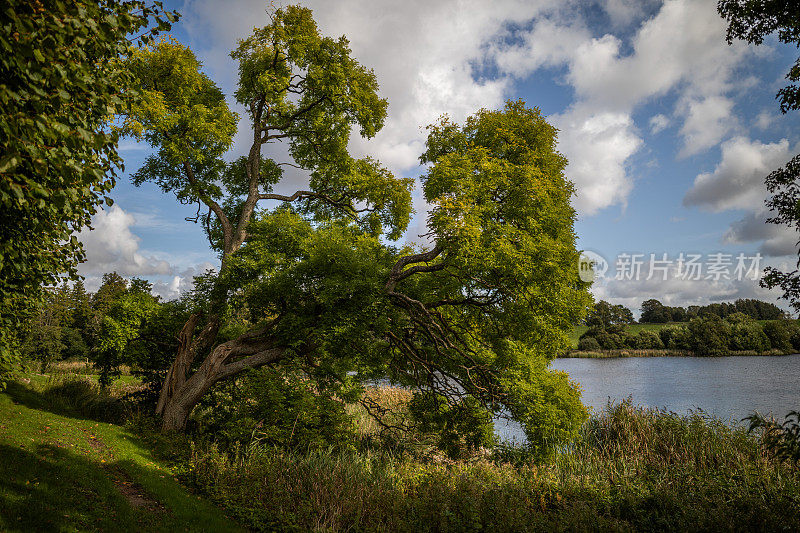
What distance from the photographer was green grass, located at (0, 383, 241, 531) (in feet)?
21.8

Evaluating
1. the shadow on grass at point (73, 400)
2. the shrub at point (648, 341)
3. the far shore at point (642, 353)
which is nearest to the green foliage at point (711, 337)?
the far shore at point (642, 353)

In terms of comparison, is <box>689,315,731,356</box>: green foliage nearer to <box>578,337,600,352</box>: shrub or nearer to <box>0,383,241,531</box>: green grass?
<box>578,337,600,352</box>: shrub

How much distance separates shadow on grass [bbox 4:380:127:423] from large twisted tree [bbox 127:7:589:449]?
152 inches

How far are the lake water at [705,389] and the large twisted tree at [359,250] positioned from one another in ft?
17.4

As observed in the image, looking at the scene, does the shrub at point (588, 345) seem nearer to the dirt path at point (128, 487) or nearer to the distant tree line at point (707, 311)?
the distant tree line at point (707, 311)

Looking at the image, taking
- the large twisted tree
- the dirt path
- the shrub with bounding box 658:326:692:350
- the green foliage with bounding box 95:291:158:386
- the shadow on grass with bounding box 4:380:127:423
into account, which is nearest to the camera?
the dirt path

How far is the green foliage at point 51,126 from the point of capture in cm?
343

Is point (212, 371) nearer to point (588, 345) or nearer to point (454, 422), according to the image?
point (454, 422)

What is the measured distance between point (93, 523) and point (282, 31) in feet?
54.0

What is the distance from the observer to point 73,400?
59.0 ft

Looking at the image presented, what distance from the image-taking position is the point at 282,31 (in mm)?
15945

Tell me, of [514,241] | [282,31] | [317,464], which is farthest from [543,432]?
[282,31]

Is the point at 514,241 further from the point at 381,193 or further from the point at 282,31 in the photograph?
the point at 282,31

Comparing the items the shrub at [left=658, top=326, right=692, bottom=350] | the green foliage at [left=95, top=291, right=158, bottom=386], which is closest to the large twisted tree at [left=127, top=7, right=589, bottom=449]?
the green foliage at [left=95, top=291, right=158, bottom=386]
